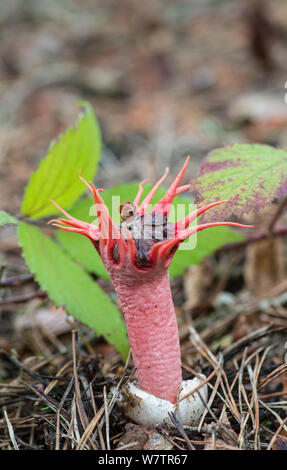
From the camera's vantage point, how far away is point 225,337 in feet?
8.57

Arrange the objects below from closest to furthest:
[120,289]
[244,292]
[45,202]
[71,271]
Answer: [120,289] → [71,271] → [45,202] → [244,292]

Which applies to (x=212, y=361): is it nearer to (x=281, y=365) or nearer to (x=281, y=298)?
(x=281, y=365)

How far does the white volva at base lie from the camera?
5.35 feet

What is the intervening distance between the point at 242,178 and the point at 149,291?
0.65 m

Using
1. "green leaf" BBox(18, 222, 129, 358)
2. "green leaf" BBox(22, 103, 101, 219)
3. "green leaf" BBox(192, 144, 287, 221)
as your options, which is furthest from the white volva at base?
"green leaf" BBox(22, 103, 101, 219)

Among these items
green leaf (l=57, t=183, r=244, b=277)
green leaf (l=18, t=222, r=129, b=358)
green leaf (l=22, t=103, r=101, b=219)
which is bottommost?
green leaf (l=18, t=222, r=129, b=358)

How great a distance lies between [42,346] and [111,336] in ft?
3.46

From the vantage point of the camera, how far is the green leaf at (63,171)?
2148mm

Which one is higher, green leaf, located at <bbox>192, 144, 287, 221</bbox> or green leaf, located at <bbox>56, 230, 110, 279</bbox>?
green leaf, located at <bbox>192, 144, 287, 221</bbox>

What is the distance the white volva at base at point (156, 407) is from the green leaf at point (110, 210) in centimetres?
58

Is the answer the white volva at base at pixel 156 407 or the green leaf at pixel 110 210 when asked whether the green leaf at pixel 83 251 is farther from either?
the white volva at base at pixel 156 407

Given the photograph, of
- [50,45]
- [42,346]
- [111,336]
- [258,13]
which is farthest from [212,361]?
[50,45]

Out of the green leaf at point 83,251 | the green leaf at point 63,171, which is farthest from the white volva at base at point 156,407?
the green leaf at point 63,171

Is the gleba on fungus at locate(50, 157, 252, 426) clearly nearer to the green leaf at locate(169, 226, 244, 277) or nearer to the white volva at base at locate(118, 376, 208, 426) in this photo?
the white volva at base at locate(118, 376, 208, 426)
